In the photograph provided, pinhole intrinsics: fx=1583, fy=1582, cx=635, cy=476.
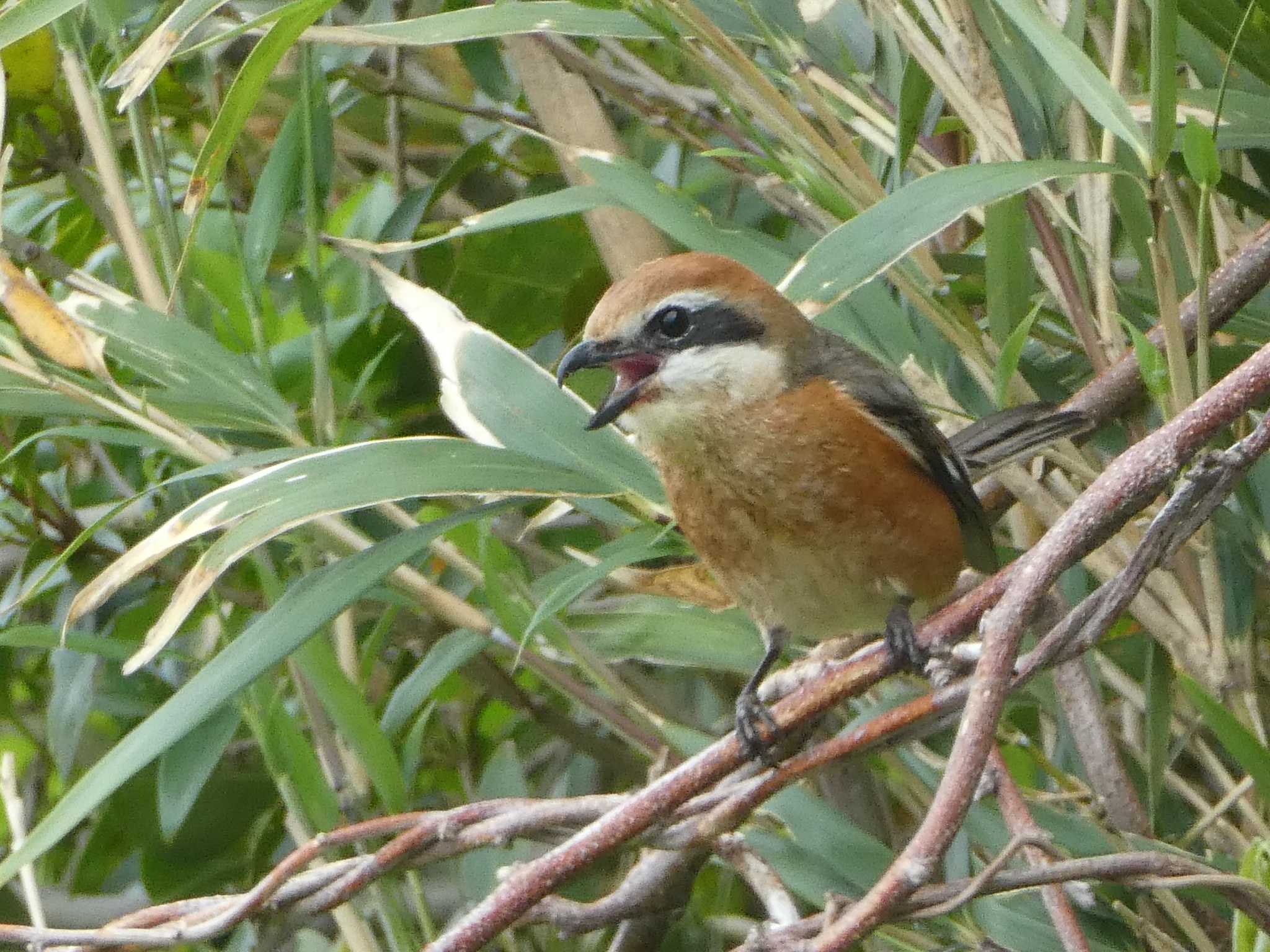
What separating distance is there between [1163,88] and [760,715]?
0.86 m

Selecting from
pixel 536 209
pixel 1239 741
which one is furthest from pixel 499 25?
pixel 1239 741

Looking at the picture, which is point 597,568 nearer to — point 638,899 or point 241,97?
point 638,899

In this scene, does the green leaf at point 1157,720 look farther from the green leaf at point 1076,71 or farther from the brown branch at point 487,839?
the green leaf at point 1076,71

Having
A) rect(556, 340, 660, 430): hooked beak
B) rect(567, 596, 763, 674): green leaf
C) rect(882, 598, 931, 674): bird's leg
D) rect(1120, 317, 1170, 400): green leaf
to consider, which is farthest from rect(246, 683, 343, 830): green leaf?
rect(1120, 317, 1170, 400): green leaf

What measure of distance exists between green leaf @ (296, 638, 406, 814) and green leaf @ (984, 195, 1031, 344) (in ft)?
3.10

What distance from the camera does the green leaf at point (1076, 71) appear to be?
1.62 meters

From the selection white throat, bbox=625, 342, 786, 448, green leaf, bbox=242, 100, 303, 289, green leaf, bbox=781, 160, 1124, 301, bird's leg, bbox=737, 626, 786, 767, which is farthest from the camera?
green leaf, bbox=242, 100, 303, 289

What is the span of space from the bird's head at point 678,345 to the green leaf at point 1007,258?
0.86 ft

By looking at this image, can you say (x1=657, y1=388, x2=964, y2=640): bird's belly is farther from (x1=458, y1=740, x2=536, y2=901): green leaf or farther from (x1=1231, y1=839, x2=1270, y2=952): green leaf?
(x1=1231, y1=839, x2=1270, y2=952): green leaf

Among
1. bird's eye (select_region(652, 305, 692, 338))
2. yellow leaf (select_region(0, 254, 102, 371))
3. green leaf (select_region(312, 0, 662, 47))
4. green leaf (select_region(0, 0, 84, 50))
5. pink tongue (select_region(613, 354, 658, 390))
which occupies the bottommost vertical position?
pink tongue (select_region(613, 354, 658, 390))

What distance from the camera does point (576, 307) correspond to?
2.95 metres

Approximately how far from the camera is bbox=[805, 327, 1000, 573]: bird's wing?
2191mm

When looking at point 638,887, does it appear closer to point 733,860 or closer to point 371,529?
point 733,860

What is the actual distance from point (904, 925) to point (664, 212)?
0.95 m
